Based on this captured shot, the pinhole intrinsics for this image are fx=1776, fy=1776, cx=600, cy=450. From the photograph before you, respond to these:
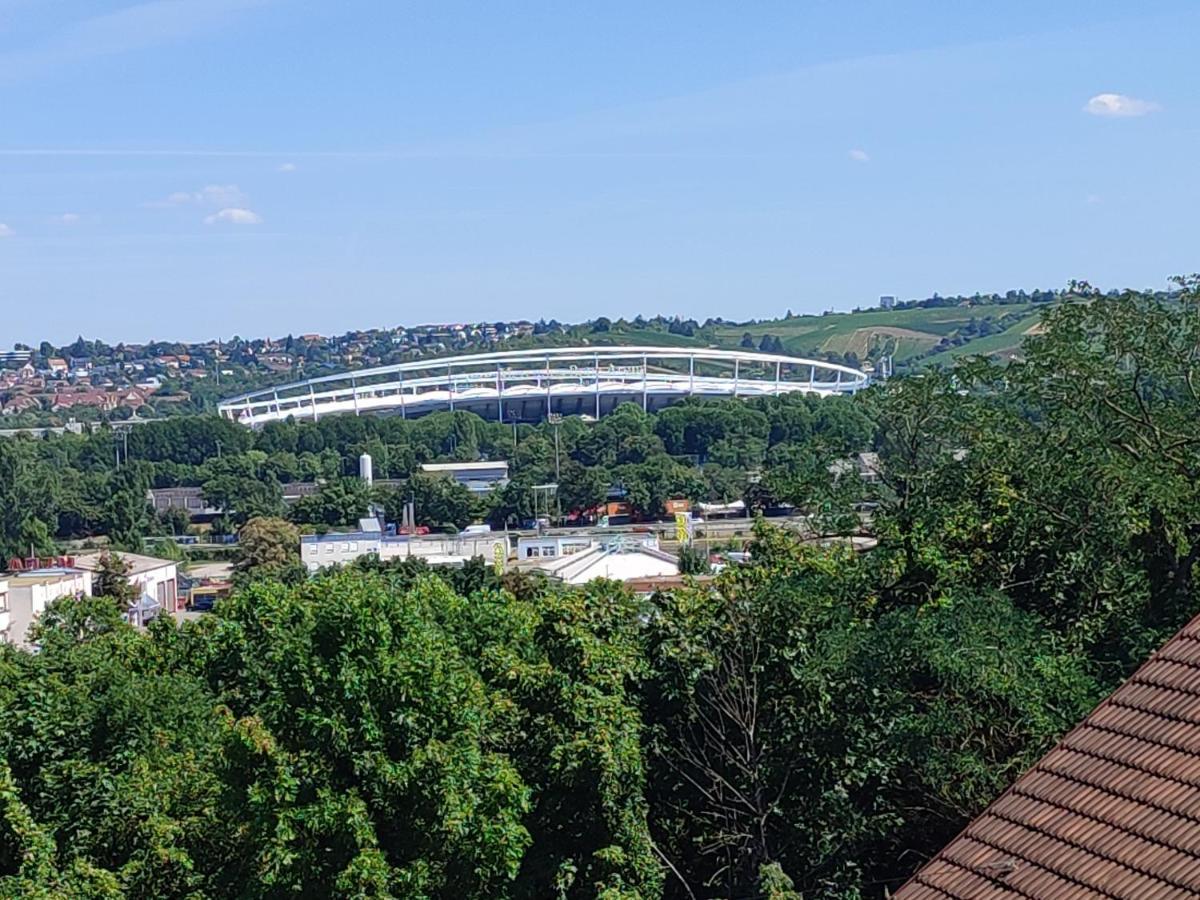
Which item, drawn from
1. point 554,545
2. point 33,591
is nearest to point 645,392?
point 554,545

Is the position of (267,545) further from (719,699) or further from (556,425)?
(719,699)

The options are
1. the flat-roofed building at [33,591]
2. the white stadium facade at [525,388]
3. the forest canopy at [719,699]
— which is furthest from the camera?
the white stadium facade at [525,388]

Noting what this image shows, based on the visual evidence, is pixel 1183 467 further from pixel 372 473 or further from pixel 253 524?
pixel 372 473

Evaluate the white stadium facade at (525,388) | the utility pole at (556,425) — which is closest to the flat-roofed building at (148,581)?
the utility pole at (556,425)

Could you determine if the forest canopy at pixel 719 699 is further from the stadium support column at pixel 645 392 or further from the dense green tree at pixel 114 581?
the stadium support column at pixel 645 392

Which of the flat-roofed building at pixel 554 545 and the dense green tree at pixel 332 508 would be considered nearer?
the flat-roofed building at pixel 554 545

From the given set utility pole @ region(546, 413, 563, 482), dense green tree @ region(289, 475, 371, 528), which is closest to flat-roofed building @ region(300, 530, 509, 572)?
dense green tree @ region(289, 475, 371, 528)
